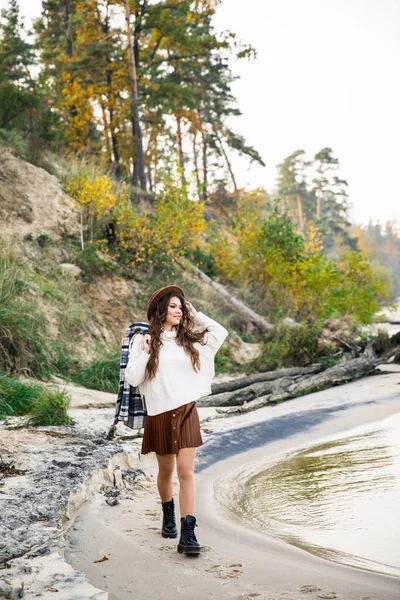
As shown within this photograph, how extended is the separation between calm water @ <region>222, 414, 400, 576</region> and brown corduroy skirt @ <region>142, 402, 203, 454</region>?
1114 millimetres

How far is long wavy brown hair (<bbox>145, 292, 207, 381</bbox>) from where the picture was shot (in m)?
4.57

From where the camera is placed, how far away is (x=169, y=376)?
15.1 feet

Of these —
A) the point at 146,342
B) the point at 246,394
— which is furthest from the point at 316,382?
the point at 146,342

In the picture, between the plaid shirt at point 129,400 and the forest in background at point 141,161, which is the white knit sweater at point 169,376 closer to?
the plaid shirt at point 129,400

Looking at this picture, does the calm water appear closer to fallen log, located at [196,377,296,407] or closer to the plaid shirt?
the plaid shirt

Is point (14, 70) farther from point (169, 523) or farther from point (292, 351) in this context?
point (169, 523)

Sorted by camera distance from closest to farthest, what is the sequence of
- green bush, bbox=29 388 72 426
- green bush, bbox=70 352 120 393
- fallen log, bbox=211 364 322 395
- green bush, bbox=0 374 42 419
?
green bush, bbox=29 388 72 426
green bush, bbox=0 374 42 419
green bush, bbox=70 352 120 393
fallen log, bbox=211 364 322 395

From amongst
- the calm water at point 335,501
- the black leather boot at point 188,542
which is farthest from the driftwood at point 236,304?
the black leather boot at point 188,542

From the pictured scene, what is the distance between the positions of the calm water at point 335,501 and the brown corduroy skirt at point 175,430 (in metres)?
1.11

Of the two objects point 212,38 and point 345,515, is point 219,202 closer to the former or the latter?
point 212,38

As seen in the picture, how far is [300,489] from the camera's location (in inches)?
253

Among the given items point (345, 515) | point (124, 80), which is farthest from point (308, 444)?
point (124, 80)

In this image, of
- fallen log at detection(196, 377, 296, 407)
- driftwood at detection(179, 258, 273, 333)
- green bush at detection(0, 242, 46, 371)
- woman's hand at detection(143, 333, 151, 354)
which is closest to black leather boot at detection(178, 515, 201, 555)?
woman's hand at detection(143, 333, 151, 354)

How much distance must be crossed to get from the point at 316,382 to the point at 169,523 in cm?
902
